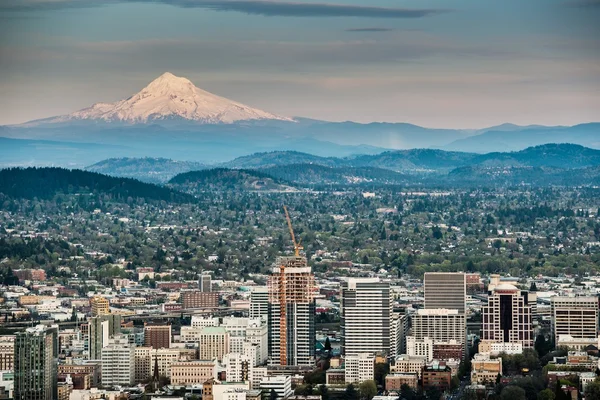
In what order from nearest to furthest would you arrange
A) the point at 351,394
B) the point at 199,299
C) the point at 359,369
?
the point at 351,394 → the point at 359,369 → the point at 199,299

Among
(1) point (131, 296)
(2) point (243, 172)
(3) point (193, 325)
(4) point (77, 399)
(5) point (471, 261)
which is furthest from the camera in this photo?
(2) point (243, 172)

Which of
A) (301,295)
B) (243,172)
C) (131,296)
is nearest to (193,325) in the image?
(301,295)

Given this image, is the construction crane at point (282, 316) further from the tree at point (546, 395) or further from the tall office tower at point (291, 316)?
the tree at point (546, 395)

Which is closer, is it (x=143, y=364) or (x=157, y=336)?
(x=143, y=364)

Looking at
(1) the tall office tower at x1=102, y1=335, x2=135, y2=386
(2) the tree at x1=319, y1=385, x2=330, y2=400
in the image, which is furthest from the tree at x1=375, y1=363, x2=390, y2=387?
(1) the tall office tower at x1=102, y1=335, x2=135, y2=386

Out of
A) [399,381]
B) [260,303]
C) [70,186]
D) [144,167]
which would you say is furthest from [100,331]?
[144,167]

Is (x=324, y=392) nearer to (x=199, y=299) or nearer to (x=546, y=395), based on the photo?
(x=546, y=395)

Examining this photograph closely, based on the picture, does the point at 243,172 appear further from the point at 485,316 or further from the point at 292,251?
the point at 485,316
